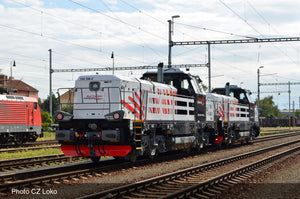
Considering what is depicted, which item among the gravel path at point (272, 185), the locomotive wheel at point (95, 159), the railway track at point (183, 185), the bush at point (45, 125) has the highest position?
the bush at point (45, 125)

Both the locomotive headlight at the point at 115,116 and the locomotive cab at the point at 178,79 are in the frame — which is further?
the locomotive cab at the point at 178,79

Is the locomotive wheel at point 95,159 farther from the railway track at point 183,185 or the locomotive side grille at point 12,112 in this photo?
the locomotive side grille at point 12,112

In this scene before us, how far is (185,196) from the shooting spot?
369 inches

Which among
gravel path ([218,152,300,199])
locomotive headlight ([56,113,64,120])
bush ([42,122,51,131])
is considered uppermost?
locomotive headlight ([56,113,64,120])

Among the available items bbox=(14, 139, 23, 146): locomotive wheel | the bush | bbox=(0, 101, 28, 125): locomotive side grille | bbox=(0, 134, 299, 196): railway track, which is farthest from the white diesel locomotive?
the bush

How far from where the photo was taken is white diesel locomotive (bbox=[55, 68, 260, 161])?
13531 millimetres

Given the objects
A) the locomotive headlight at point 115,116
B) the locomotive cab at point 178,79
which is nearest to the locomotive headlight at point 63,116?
the locomotive headlight at point 115,116

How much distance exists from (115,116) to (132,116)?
1.16m

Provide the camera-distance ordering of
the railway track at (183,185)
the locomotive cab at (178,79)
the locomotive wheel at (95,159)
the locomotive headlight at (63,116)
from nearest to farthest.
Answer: the railway track at (183,185), the locomotive headlight at (63,116), the locomotive wheel at (95,159), the locomotive cab at (178,79)

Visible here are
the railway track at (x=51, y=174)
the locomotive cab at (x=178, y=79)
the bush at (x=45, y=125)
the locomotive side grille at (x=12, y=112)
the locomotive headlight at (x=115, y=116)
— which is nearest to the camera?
the railway track at (x=51, y=174)

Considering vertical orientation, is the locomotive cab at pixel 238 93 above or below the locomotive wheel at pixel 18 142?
above

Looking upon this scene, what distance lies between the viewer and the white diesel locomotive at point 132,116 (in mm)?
13531

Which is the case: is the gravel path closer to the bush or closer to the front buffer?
the front buffer

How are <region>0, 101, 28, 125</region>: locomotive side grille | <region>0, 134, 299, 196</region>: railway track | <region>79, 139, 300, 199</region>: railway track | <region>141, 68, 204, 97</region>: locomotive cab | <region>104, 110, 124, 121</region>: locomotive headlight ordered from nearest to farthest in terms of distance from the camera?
<region>79, 139, 300, 199</region>: railway track
<region>0, 134, 299, 196</region>: railway track
<region>104, 110, 124, 121</region>: locomotive headlight
<region>141, 68, 204, 97</region>: locomotive cab
<region>0, 101, 28, 125</region>: locomotive side grille
